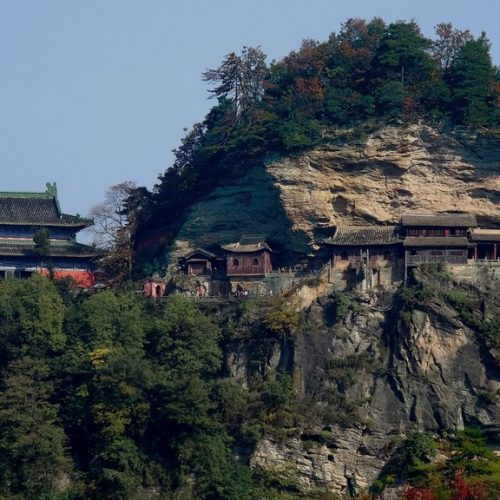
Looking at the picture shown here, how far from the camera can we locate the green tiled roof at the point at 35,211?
63.6 metres

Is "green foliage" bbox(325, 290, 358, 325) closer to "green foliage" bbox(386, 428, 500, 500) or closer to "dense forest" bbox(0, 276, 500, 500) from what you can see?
"dense forest" bbox(0, 276, 500, 500)

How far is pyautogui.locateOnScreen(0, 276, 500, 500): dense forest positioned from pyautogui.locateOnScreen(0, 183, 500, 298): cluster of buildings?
2102 millimetres

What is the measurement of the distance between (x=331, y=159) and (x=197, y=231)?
5489 mm

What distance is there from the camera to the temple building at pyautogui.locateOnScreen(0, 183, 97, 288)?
62469 mm

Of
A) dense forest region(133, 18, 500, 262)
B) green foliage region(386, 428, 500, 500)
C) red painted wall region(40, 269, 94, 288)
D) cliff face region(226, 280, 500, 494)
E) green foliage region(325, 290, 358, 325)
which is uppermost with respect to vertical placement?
dense forest region(133, 18, 500, 262)

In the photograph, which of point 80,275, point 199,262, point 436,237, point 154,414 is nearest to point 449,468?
point 154,414

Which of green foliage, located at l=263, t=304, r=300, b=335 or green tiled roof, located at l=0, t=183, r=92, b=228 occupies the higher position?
green tiled roof, located at l=0, t=183, r=92, b=228

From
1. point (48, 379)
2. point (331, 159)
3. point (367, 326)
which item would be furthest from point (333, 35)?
point (48, 379)

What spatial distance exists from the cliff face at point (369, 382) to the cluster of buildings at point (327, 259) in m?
1.93

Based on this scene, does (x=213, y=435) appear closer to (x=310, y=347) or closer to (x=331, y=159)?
(x=310, y=347)

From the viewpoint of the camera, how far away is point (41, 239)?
62281 millimetres

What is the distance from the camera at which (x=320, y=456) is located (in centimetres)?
5225

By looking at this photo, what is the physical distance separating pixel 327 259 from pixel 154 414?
8.66 metres

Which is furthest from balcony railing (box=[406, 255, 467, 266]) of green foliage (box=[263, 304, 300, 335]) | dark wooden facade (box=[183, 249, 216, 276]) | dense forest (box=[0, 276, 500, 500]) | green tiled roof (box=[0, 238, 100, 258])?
green tiled roof (box=[0, 238, 100, 258])
